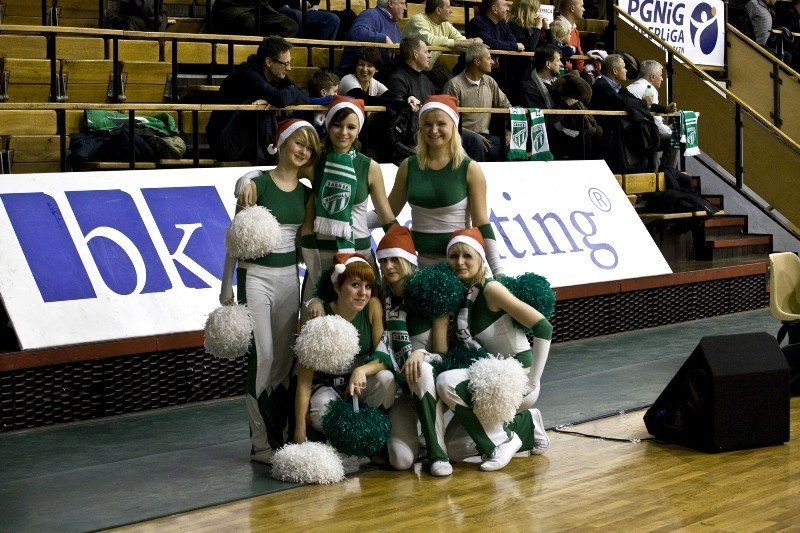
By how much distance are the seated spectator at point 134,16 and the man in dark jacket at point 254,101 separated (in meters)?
1.88

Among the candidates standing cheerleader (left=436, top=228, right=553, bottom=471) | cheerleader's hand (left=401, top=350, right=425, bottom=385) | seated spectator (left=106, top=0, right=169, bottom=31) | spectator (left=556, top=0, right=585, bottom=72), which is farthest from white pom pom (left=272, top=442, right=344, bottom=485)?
Result: spectator (left=556, top=0, right=585, bottom=72)

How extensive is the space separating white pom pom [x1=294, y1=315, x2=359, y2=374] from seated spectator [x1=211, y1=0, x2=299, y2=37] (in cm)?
557

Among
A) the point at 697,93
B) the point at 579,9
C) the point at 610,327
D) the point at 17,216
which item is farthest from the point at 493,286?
the point at 697,93

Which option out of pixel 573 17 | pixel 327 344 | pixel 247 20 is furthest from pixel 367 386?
pixel 573 17

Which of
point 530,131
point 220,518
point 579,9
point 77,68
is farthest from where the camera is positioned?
point 579,9

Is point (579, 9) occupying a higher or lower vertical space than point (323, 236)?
higher

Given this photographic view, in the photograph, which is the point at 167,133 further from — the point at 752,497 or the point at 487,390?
the point at 752,497

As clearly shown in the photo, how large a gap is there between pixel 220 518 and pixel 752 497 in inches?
89.5

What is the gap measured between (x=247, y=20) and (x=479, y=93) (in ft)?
7.12

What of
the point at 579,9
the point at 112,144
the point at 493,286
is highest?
the point at 579,9

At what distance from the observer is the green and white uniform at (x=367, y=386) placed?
5.82 meters

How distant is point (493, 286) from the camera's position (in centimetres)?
588

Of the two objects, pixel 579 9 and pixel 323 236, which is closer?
pixel 323 236

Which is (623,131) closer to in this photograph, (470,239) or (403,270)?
(470,239)
